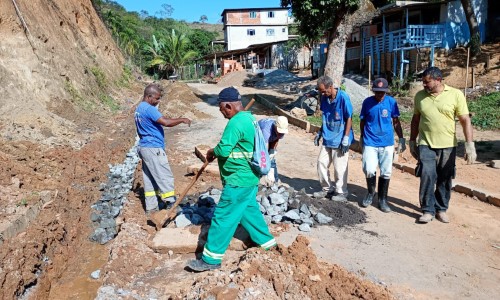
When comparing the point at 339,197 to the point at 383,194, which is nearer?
the point at 383,194

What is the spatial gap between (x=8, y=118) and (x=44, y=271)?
5.18m

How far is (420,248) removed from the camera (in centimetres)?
418

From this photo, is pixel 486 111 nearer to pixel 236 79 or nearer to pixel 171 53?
pixel 236 79

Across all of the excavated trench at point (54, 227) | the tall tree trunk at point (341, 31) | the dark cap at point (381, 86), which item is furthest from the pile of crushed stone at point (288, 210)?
the tall tree trunk at point (341, 31)

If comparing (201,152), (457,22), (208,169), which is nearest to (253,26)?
(457,22)

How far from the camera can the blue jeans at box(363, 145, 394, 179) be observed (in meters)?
5.11

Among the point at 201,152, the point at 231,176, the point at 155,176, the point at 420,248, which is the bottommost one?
the point at 420,248

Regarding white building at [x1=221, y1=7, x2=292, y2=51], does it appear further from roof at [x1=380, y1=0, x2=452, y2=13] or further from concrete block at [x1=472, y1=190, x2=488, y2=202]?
concrete block at [x1=472, y1=190, x2=488, y2=202]

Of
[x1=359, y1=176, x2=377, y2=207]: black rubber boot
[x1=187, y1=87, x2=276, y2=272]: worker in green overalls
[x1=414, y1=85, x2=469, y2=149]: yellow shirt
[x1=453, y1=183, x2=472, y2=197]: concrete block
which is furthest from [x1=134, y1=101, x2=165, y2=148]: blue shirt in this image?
[x1=453, y1=183, x2=472, y2=197]: concrete block

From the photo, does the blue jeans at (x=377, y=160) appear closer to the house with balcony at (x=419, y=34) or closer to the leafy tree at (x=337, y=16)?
the leafy tree at (x=337, y=16)

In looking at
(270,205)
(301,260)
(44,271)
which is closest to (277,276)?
(301,260)

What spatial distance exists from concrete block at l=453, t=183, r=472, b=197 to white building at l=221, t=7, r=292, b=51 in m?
44.4

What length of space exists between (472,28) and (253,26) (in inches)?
1329

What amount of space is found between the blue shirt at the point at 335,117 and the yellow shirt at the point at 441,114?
0.90 metres
